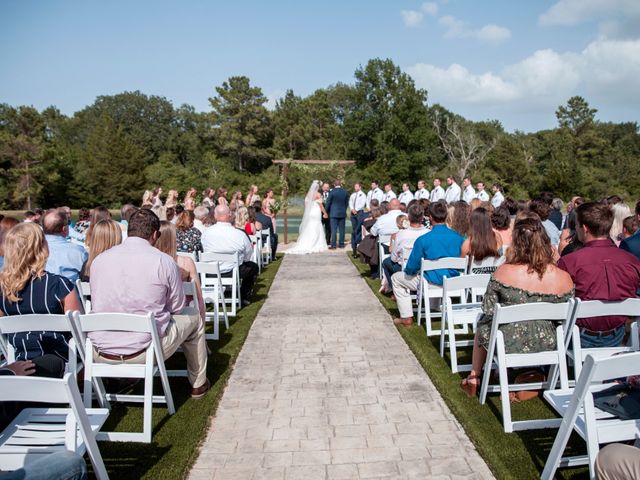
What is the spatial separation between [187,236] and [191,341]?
349 cm

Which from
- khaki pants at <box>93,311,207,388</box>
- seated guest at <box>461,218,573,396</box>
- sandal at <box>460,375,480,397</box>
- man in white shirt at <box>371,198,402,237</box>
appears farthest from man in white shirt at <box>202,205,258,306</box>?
seated guest at <box>461,218,573,396</box>

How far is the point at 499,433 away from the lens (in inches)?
150

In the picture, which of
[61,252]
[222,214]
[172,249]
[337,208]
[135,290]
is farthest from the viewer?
[337,208]

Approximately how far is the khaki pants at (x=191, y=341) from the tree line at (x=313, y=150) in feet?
129

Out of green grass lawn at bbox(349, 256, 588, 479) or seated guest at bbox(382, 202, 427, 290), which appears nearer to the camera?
green grass lawn at bbox(349, 256, 588, 479)

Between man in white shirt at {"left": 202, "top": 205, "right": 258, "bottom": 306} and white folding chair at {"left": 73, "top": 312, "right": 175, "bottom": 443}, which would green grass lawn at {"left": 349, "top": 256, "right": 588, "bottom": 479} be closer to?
white folding chair at {"left": 73, "top": 312, "right": 175, "bottom": 443}

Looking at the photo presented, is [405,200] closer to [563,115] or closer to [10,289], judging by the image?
[10,289]

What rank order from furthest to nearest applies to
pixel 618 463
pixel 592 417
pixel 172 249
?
pixel 172 249, pixel 592 417, pixel 618 463

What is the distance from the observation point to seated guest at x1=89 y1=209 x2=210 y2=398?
3.93 metres

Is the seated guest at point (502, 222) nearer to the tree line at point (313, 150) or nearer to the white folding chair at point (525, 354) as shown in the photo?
the white folding chair at point (525, 354)

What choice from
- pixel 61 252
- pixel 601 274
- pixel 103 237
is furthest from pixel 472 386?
pixel 61 252

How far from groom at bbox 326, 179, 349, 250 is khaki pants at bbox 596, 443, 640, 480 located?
12.9 metres

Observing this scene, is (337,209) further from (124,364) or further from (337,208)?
(124,364)

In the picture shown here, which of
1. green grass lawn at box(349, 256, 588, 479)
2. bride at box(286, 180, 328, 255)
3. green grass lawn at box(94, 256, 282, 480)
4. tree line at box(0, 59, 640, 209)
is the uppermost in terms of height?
tree line at box(0, 59, 640, 209)
